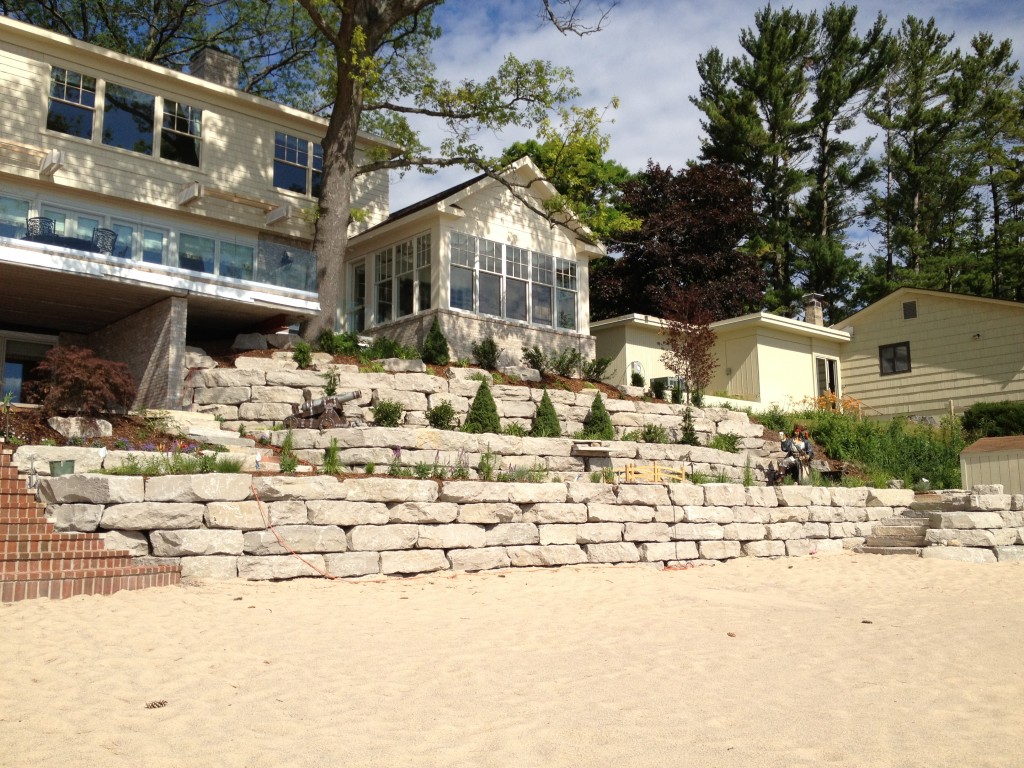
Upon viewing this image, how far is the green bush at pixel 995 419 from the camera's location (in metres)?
21.2

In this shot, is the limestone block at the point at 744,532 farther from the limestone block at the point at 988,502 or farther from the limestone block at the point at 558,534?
the limestone block at the point at 988,502

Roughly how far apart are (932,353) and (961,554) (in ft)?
38.8

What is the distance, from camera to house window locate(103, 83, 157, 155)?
711 inches

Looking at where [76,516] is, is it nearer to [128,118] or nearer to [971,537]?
[971,537]

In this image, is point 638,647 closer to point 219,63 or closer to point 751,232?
point 219,63

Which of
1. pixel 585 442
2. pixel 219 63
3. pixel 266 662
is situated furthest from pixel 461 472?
pixel 219 63

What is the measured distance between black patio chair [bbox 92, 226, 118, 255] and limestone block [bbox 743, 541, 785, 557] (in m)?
11.1

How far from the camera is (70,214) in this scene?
56.9 ft

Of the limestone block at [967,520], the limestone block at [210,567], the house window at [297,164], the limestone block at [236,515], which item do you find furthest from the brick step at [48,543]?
the house window at [297,164]

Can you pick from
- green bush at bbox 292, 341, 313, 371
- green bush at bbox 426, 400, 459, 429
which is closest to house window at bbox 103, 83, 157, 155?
green bush at bbox 292, 341, 313, 371

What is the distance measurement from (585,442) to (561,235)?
8190 mm

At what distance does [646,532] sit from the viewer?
1213 cm

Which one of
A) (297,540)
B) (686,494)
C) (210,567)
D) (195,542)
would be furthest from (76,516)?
(686,494)

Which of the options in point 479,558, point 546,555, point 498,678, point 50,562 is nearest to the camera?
point 498,678
